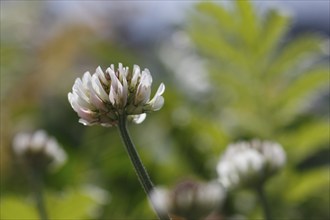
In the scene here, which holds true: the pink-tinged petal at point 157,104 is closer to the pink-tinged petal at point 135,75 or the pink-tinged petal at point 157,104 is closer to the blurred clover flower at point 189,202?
the pink-tinged petal at point 135,75

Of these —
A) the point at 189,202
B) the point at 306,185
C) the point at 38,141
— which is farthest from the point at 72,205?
the point at 306,185

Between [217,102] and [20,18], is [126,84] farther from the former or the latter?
[20,18]

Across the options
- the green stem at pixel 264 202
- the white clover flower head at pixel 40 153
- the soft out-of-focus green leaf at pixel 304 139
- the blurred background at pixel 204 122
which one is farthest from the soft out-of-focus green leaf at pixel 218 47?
the green stem at pixel 264 202

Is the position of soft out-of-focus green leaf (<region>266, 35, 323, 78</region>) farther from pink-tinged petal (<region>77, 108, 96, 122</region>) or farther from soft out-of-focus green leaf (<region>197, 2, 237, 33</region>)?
pink-tinged petal (<region>77, 108, 96, 122</region>)

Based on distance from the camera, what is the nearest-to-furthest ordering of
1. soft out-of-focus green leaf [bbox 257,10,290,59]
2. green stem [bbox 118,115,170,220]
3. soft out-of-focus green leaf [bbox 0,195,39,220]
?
green stem [bbox 118,115,170,220], soft out-of-focus green leaf [bbox 0,195,39,220], soft out-of-focus green leaf [bbox 257,10,290,59]

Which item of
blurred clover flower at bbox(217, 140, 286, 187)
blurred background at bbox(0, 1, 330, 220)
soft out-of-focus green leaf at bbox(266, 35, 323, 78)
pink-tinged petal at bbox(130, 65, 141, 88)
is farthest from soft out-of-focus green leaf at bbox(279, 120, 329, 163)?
pink-tinged petal at bbox(130, 65, 141, 88)

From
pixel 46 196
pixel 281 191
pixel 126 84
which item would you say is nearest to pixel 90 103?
pixel 126 84
